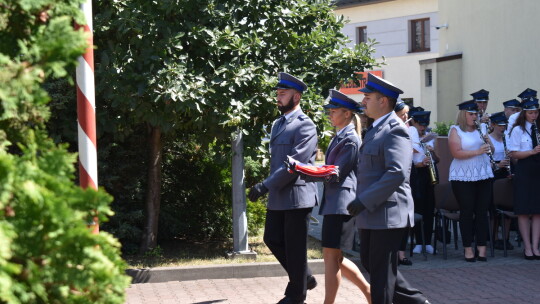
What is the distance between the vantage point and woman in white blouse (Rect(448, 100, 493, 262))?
385 inches

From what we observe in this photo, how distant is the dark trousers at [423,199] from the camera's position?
10.3 m

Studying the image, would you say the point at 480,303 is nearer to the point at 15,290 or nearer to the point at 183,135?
the point at 183,135

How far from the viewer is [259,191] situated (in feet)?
23.1

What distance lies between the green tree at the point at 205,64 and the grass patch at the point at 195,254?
28 centimetres

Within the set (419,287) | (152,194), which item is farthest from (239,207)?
(419,287)

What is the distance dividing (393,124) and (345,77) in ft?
14.0

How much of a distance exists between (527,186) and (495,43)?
11.2m

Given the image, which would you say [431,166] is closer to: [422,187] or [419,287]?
[422,187]

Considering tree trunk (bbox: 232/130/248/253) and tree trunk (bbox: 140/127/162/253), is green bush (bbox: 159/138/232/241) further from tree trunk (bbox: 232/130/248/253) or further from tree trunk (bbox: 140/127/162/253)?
tree trunk (bbox: 232/130/248/253)

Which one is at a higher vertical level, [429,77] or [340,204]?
[429,77]

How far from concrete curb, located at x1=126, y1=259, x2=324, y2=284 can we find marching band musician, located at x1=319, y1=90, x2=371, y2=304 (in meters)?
2.33

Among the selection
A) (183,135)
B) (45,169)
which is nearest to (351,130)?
(183,135)

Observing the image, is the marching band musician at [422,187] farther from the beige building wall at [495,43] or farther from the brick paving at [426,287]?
the beige building wall at [495,43]

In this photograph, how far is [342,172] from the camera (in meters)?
6.93
